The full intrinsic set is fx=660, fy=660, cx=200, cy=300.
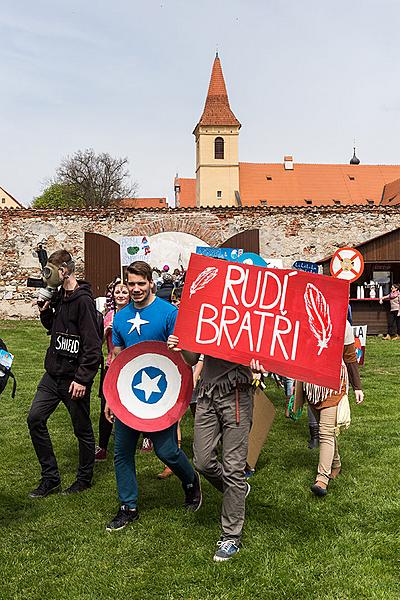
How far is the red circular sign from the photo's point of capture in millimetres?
12609

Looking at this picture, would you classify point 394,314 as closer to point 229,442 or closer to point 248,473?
point 248,473

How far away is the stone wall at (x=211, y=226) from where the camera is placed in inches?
944

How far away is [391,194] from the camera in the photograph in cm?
5638

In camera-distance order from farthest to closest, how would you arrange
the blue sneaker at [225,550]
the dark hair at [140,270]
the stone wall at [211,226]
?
1. the stone wall at [211,226]
2. the dark hair at [140,270]
3. the blue sneaker at [225,550]

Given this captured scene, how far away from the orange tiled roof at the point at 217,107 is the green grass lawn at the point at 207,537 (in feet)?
194

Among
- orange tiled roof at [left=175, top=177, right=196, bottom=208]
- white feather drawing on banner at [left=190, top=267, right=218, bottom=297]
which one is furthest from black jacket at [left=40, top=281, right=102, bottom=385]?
orange tiled roof at [left=175, top=177, right=196, bottom=208]

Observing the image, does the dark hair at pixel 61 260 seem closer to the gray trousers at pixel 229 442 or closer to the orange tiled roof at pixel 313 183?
the gray trousers at pixel 229 442

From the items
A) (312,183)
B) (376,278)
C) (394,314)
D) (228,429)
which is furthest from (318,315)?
(312,183)

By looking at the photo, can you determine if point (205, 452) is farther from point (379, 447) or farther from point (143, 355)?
point (379, 447)

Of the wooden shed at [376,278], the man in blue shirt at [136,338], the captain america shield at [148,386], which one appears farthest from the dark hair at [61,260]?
the wooden shed at [376,278]

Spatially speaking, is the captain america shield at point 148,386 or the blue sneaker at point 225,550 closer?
the blue sneaker at point 225,550

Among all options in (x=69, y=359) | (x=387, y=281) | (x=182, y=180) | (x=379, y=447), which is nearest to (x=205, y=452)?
(x=69, y=359)

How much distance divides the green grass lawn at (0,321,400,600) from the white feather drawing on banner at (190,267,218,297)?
1.70 metres

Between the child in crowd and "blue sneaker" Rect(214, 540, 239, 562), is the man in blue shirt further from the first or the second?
the child in crowd
